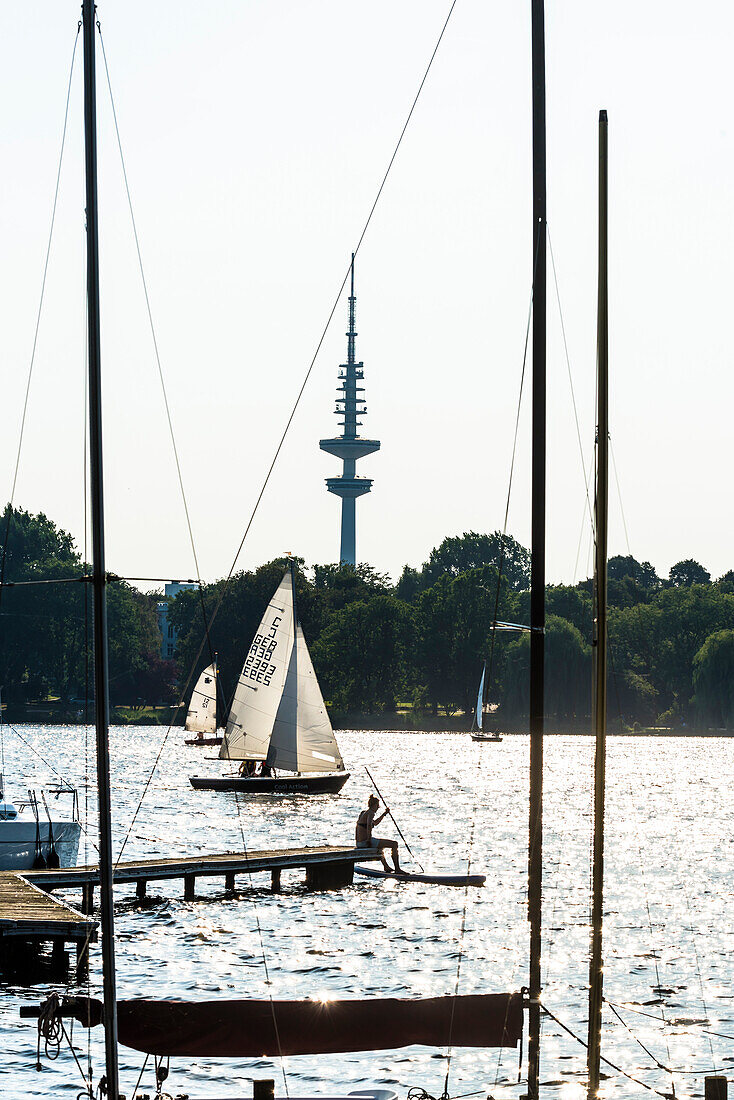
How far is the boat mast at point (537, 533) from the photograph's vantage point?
1511cm

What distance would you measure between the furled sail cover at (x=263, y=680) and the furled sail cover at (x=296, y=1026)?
41.3 m

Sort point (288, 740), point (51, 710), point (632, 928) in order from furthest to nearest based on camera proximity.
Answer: point (51, 710)
point (288, 740)
point (632, 928)

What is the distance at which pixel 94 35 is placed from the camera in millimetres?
14227

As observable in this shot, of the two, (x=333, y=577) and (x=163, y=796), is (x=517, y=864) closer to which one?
(x=163, y=796)

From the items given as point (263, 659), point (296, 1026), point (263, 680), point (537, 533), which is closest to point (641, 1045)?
point (296, 1026)

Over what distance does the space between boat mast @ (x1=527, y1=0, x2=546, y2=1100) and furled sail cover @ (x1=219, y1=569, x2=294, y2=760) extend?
4079cm

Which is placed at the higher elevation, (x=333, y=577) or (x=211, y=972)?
(x=333, y=577)

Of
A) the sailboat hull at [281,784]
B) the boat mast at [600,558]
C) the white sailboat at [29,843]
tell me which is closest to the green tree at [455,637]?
the sailboat hull at [281,784]

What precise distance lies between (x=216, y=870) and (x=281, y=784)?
2035cm

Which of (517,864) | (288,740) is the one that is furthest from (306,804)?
(517,864)

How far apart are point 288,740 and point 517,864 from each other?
1111 centimetres

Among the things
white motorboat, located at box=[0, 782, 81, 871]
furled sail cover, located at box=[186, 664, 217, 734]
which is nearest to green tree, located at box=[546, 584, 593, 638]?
furled sail cover, located at box=[186, 664, 217, 734]

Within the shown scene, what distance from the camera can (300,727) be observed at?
56.7 metres

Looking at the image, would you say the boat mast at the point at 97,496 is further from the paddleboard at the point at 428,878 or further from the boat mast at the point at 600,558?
the paddleboard at the point at 428,878
